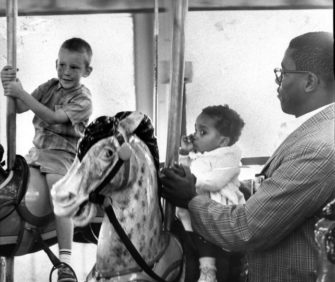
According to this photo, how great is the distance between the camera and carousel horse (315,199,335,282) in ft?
5.05

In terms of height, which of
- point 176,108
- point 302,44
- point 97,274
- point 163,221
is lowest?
point 97,274

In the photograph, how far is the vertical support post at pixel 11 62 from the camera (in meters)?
2.99

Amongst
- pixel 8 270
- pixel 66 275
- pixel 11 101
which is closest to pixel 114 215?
pixel 66 275

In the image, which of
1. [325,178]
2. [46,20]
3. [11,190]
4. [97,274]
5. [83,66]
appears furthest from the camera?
[46,20]

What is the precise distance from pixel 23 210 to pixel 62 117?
479 millimetres

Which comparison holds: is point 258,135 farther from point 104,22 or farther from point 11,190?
point 11,190

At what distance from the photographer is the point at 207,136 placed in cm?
332

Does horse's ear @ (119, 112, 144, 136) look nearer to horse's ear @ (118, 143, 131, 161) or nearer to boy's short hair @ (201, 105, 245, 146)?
horse's ear @ (118, 143, 131, 161)

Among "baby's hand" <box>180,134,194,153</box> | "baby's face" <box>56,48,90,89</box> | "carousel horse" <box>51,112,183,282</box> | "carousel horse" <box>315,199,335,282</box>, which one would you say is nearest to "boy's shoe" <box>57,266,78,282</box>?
"baby's hand" <box>180,134,194,153</box>

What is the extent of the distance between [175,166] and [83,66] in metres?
1.43

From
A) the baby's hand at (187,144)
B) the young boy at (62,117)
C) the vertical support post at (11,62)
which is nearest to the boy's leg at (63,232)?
the young boy at (62,117)

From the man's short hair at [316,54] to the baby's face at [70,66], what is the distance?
1.50 m

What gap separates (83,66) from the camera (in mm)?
3498

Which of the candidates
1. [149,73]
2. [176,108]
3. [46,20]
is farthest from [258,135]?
[176,108]
